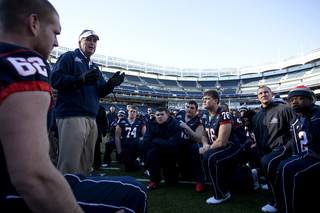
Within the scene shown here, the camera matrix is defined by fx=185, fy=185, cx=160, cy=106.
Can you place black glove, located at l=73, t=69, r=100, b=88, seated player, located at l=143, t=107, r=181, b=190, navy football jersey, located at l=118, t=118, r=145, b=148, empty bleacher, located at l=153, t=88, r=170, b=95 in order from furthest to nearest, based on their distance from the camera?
empty bleacher, located at l=153, t=88, r=170, b=95
navy football jersey, located at l=118, t=118, r=145, b=148
seated player, located at l=143, t=107, r=181, b=190
black glove, located at l=73, t=69, r=100, b=88

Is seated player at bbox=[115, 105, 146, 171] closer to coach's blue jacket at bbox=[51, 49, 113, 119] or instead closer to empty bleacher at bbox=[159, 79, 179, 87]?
coach's blue jacket at bbox=[51, 49, 113, 119]

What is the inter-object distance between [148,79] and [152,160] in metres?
44.7

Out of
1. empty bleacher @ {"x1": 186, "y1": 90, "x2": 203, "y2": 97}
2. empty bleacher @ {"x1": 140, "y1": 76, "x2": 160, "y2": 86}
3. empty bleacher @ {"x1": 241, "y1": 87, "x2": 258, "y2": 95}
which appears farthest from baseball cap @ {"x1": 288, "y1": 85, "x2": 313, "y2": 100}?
empty bleacher @ {"x1": 241, "y1": 87, "x2": 258, "y2": 95}

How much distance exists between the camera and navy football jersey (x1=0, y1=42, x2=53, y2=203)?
0.70 metres

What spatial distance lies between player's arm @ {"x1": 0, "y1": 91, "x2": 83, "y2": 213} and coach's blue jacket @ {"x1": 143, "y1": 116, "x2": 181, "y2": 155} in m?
3.43

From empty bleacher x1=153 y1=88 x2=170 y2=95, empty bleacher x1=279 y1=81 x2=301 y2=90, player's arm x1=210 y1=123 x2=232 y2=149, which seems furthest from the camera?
empty bleacher x1=153 y1=88 x2=170 y2=95

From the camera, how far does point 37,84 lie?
2.49 ft

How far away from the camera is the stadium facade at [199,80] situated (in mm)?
39219

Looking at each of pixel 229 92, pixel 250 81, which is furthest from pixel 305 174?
pixel 250 81

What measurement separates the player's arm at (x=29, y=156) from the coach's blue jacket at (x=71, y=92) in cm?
154

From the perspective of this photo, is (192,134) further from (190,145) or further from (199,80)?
(199,80)

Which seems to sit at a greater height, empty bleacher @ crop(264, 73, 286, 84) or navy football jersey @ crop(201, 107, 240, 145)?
empty bleacher @ crop(264, 73, 286, 84)

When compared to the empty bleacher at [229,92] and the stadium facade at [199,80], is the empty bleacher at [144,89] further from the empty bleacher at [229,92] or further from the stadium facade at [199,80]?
the empty bleacher at [229,92]

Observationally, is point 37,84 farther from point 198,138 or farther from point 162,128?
point 198,138
